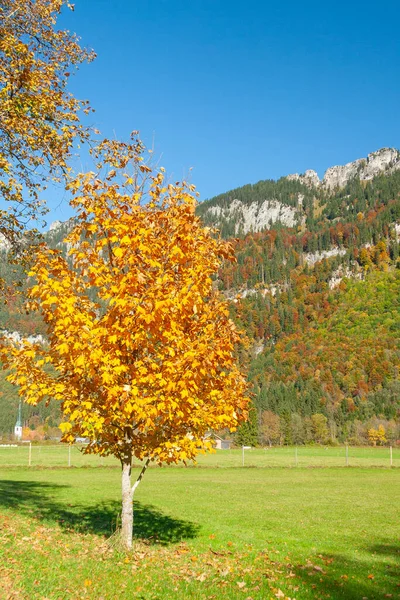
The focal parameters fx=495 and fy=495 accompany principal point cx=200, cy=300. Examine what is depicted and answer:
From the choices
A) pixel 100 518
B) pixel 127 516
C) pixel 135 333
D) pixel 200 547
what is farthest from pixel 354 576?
pixel 100 518

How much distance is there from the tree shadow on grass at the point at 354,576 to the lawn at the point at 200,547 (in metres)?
0.02

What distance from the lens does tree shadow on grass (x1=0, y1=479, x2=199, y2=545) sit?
12633mm

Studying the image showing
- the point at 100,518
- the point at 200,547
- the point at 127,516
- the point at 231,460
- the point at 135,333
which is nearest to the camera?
the point at 135,333

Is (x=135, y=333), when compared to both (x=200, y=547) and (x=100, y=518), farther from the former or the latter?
(x=100, y=518)

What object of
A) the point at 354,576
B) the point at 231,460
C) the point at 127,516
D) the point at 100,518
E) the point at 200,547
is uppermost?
the point at 127,516

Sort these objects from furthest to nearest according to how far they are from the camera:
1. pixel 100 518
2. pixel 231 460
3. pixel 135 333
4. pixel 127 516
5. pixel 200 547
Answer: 1. pixel 231 460
2. pixel 100 518
3. pixel 200 547
4. pixel 127 516
5. pixel 135 333

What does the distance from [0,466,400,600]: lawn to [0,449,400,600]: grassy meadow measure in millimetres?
30

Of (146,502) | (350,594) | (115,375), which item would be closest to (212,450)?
(115,375)

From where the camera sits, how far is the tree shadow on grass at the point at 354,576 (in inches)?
318

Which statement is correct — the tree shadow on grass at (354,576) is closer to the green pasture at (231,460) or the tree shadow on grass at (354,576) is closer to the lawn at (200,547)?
the lawn at (200,547)

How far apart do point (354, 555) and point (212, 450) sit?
17.1 feet

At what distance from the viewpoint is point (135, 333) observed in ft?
28.0

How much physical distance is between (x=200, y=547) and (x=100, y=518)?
15.3ft

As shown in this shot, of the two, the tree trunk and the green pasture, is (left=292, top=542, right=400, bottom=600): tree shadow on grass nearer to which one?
the tree trunk
